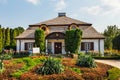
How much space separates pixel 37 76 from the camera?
1513cm

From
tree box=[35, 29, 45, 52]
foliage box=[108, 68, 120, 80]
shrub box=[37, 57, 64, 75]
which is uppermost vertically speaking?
tree box=[35, 29, 45, 52]

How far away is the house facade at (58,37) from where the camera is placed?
131 feet

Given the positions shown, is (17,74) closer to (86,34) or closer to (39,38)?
(39,38)

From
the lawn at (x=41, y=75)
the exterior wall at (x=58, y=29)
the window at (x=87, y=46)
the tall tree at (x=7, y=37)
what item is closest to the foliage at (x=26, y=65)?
the lawn at (x=41, y=75)

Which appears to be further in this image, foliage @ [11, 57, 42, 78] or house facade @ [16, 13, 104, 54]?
house facade @ [16, 13, 104, 54]

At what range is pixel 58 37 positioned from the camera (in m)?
39.9

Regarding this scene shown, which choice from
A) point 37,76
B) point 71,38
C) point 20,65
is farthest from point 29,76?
point 71,38

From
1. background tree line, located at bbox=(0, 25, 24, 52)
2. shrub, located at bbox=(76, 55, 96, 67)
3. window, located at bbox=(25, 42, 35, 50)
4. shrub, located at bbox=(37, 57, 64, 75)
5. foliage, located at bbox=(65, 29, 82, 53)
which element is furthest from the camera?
background tree line, located at bbox=(0, 25, 24, 52)

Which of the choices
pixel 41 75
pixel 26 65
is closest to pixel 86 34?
pixel 26 65

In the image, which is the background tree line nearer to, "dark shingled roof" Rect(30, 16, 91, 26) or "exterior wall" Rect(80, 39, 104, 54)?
"dark shingled roof" Rect(30, 16, 91, 26)

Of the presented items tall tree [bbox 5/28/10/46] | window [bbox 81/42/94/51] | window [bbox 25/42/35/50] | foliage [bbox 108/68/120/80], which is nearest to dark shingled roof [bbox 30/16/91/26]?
window [bbox 25/42/35/50]

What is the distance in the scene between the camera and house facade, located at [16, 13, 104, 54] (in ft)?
131

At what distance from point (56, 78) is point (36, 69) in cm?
215

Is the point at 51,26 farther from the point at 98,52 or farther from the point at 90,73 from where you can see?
the point at 90,73
